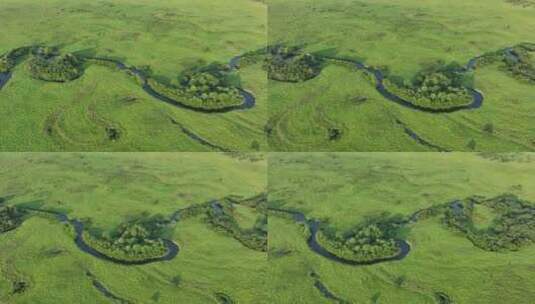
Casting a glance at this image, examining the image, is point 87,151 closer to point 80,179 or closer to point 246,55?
point 80,179

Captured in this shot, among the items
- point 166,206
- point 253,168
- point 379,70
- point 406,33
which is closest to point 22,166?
point 166,206

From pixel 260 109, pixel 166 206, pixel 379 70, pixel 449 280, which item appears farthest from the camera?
pixel 379 70

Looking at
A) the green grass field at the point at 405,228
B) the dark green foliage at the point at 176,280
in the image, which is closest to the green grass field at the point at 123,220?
the dark green foliage at the point at 176,280

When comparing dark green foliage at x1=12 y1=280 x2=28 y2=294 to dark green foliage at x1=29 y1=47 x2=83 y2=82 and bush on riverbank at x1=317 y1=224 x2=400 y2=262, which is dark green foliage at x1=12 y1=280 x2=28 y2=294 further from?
bush on riverbank at x1=317 y1=224 x2=400 y2=262

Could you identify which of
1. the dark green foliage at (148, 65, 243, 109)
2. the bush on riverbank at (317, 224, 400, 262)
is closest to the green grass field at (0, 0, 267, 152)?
the dark green foliage at (148, 65, 243, 109)

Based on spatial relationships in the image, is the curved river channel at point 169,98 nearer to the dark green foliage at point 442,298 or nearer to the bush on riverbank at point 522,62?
the dark green foliage at point 442,298

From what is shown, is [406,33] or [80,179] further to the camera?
[406,33]
